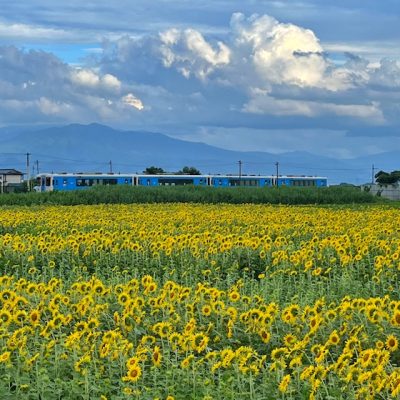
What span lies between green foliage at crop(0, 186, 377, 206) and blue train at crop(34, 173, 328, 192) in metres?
16.9

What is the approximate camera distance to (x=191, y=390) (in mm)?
5254

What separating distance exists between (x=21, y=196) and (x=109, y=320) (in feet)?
97.4

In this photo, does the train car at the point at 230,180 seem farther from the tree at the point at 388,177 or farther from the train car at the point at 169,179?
the tree at the point at 388,177

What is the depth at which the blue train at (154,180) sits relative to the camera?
61.8m

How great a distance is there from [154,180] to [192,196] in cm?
2639

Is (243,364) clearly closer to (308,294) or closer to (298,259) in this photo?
(308,294)

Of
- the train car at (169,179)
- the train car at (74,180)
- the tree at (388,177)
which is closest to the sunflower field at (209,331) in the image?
the train car at (74,180)

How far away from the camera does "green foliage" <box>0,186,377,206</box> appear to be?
36.0m

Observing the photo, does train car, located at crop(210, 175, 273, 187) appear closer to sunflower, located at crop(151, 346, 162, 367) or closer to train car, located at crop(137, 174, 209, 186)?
train car, located at crop(137, 174, 209, 186)

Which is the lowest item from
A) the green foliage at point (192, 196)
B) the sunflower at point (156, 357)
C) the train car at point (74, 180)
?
the sunflower at point (156, 357)

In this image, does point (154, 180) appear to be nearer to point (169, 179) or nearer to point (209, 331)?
point (169, 179)

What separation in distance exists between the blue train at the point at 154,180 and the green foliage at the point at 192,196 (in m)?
16.9

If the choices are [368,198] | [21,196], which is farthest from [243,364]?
[368,198]

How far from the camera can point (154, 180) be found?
6569cm
